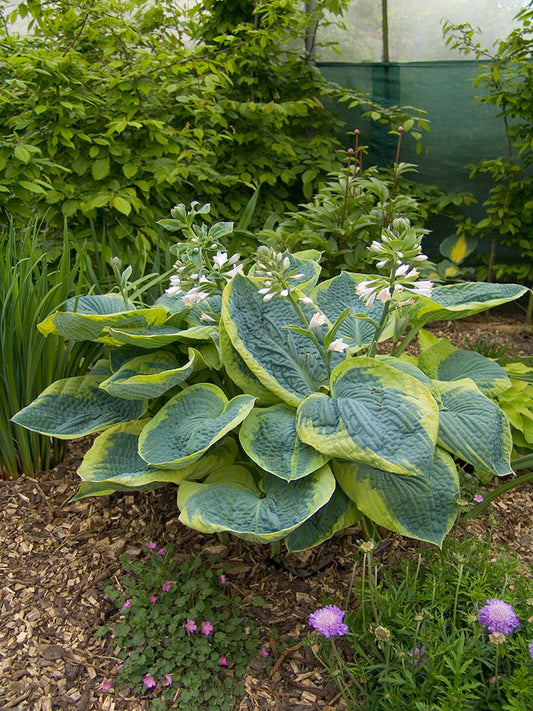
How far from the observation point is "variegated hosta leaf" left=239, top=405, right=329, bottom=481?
1175mm

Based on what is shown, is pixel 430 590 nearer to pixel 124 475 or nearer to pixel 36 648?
pixel 124 475

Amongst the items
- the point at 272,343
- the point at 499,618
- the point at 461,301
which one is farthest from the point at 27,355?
the point at 499,618

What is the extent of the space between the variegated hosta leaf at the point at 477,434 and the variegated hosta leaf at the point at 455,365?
0.75 feet

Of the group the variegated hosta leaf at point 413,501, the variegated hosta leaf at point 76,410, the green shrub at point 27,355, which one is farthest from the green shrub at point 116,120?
the variegated hosta leaf at point 413,501

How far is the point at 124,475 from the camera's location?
4.09 ft

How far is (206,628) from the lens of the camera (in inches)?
48.6

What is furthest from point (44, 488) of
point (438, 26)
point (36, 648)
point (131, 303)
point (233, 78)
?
point (438, 26)

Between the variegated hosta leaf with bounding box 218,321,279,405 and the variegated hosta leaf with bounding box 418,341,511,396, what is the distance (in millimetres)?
484

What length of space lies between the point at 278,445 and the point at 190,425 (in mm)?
208

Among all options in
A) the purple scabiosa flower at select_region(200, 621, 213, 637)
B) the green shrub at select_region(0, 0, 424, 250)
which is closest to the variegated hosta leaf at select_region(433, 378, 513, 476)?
the purple scabiosa flower at select_region(200, 621, 213, 637)

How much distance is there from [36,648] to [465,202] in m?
3.29

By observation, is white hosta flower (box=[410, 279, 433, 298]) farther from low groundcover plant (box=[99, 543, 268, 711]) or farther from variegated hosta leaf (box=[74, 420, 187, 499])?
low groundcover plant (box=[99, 543, 268, 711])

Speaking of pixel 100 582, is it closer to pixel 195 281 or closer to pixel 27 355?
pixel 27 355

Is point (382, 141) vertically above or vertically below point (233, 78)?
below
